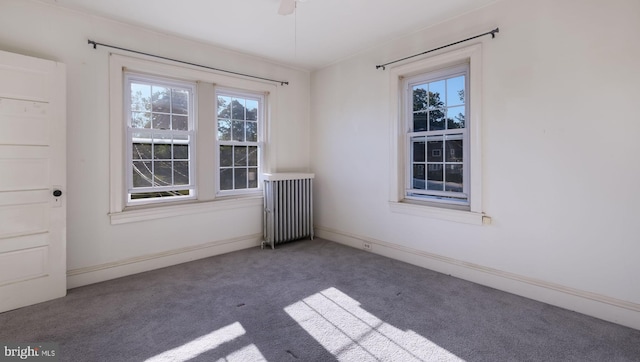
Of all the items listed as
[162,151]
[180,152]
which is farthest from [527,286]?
[162,151]

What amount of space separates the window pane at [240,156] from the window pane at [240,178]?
89mm

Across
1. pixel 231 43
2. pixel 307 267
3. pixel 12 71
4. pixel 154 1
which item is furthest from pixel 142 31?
pixel 307 267

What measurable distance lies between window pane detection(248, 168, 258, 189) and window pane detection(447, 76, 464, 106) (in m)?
2.80

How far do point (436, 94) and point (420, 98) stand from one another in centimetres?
21

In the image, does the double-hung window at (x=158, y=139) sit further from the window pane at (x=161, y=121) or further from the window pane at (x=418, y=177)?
the window pane at (x=418, y=177)

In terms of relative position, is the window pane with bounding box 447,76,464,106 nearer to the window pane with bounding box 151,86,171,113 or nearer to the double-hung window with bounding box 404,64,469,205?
the double-hung window with bounding box 404,64,469,205

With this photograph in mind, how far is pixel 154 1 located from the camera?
2805mm

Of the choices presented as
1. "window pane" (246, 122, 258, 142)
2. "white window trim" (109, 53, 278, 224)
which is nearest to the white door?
"white window trim" (109, 53, 278, 224)

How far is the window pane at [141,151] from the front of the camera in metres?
3.44

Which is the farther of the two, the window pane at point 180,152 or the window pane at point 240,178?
the window pane at point 240,178

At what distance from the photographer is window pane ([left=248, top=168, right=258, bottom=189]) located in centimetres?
446

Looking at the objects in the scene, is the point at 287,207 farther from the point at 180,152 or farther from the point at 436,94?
the point at 436,94

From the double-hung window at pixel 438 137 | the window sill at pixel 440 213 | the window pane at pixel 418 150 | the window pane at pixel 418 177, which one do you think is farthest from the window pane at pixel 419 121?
the window sill at pixel 440 213

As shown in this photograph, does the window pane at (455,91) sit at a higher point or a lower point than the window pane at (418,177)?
higher
